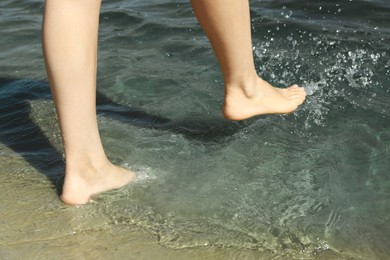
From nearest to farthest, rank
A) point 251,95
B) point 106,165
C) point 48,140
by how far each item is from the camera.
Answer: point 106,165 → point 251,95 → point 48,140

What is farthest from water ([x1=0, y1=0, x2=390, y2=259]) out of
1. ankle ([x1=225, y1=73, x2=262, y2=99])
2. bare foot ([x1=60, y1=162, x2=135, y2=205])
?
ankle ([x1=225, y1=73, x2=262, y2=99])

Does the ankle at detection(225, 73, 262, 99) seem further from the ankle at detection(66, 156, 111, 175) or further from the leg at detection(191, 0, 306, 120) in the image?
the ankle at detection(66, 156, 111, 175)

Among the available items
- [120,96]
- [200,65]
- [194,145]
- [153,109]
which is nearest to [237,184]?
[194,145]

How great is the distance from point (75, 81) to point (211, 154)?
76 cm

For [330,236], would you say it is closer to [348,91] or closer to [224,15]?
[224,15]

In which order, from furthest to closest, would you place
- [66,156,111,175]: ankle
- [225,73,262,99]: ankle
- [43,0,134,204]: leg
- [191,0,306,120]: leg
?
[225,73,262,99]: ankle → [191,0,306,120]: leg → [66,156,111,175]: ankle → [43,0,134,204]: leg

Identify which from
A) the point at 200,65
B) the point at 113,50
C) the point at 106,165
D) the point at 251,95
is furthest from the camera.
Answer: the point at 113,50

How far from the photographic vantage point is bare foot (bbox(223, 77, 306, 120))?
96.2 inches

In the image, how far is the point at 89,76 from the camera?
1.89 meters

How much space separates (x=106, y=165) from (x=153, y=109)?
90cm

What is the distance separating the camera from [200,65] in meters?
3.46

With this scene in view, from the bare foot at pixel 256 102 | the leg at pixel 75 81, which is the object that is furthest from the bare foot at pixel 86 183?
the bare foot at pixel 256 102

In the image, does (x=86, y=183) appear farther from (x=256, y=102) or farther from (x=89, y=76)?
(x=256, y=102)

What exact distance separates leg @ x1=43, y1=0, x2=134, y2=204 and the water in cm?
12
